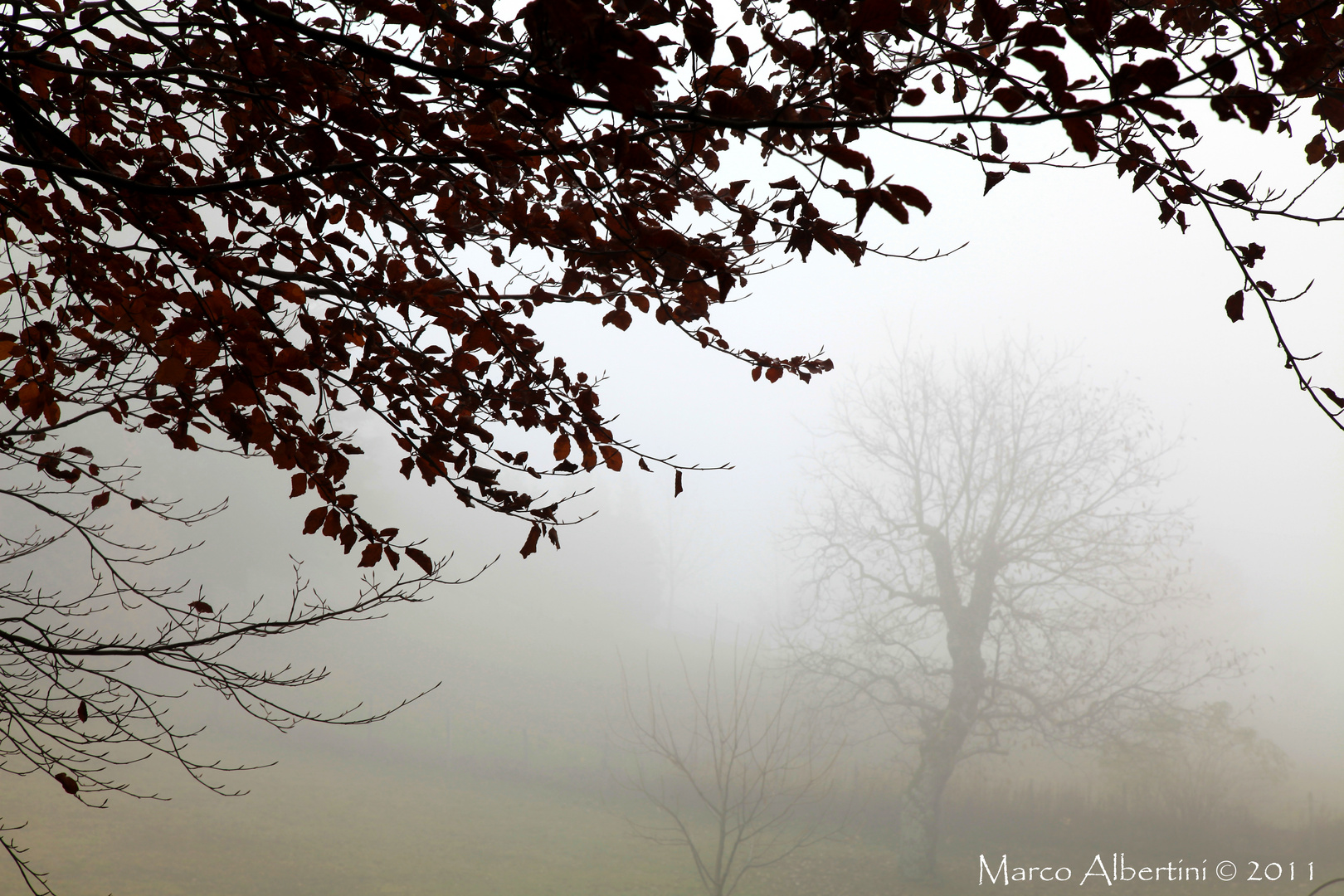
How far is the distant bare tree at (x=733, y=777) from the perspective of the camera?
32.4 feet

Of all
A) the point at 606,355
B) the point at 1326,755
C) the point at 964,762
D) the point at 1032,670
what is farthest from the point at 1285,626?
the point at 606,355

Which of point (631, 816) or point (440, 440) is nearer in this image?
point (440, 440)

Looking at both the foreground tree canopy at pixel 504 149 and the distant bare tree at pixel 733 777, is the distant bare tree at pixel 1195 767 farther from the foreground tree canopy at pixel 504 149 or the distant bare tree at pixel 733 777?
the foreground tree canopy at pixel 504 149

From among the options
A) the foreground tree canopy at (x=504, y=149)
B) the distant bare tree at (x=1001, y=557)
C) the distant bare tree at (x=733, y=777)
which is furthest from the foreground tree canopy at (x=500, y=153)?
the distant bare tree at (x=1001, y=557)

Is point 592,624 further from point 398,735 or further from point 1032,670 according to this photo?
point 1032,670

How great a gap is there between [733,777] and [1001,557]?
6020 mm

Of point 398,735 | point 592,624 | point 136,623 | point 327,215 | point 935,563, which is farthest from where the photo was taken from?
point 592,624

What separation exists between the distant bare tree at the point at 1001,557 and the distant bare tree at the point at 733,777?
63.1 inches

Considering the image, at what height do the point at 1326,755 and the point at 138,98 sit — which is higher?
the point at 138,98

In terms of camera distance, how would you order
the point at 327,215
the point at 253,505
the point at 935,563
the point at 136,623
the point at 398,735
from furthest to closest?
the point at 253,505 → the point at 136,623 → the point at 398,735 → the point at 935,563 → the point at 327,215

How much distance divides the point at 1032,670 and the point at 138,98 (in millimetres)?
11804

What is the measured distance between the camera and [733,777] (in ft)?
43.2

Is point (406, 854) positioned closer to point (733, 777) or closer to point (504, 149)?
point (733, 777)

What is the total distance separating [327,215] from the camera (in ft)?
6.51
